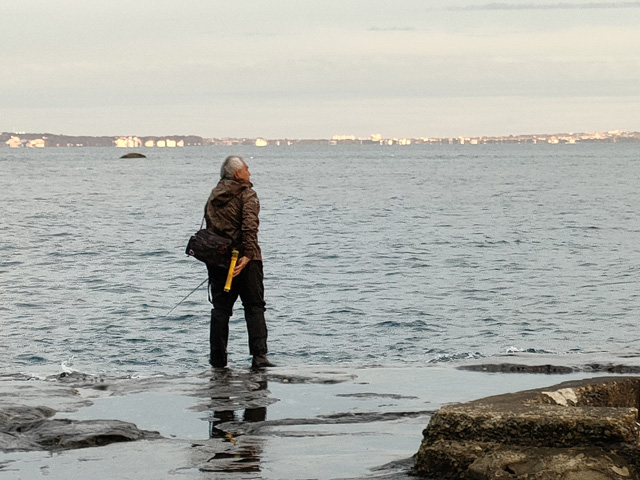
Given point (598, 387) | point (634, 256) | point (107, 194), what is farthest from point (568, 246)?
point (107, 194)

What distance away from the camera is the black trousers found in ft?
34.2

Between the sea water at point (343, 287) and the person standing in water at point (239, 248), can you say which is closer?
the person standing in water at point (239, 248)

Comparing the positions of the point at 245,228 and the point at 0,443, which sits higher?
the point at 245,228

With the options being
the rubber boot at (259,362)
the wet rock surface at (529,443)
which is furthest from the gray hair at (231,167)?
the wet rock surface at (529,443)

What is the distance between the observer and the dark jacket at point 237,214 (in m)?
10.2

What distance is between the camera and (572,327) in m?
17.6

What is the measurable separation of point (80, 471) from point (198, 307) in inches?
543

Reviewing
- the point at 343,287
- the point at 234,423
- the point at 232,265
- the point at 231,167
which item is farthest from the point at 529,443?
the point at 343,287

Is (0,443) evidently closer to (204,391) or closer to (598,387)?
(204,391)

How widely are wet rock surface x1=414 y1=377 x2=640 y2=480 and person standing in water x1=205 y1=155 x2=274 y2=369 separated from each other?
4.27 meters

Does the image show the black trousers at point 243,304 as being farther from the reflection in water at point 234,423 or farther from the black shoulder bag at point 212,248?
the reflection in water at point 234,423

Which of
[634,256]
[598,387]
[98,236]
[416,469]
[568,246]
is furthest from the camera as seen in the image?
[98,236]

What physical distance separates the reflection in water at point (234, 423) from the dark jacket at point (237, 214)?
1247 mm

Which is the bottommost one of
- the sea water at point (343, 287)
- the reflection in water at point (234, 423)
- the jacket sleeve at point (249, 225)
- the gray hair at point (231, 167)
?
the sea water at point (343, 287)
